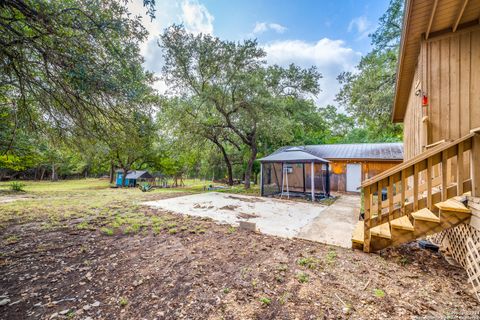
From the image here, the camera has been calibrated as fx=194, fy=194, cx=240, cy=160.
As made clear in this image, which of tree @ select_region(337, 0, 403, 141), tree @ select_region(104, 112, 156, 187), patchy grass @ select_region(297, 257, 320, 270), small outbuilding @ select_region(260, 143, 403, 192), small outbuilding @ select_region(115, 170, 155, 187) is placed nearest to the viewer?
patchy grass @ select_region(297, 257, 320, 270)

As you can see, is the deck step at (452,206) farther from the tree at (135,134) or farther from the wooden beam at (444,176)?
the tree at (135,134)

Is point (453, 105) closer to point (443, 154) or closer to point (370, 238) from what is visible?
point (443, 154)

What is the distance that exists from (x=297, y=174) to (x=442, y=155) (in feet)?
34.8

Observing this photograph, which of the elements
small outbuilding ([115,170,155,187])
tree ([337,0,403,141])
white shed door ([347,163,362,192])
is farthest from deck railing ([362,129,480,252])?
small outbuilding ([115,170,155,187])

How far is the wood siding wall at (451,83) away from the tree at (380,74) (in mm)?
6816

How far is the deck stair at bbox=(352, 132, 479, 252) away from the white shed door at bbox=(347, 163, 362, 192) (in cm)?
933

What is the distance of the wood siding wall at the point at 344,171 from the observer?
1138 centimetres

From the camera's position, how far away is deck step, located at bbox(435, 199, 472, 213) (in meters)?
2.45

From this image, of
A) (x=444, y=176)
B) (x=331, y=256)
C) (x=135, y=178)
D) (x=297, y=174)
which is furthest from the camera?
(x=135, y=178)

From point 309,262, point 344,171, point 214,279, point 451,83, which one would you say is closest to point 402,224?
point 309,262

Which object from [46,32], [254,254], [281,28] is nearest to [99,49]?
[46,32]

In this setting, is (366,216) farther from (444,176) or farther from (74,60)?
(74,60)

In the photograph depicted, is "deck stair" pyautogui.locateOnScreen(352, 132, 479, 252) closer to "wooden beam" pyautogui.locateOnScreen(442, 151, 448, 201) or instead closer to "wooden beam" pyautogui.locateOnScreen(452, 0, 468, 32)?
"wooden beam" pyautogui.locateOnScreen(442, 151, 448, 201)

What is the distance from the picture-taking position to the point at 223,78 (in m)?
11.4
